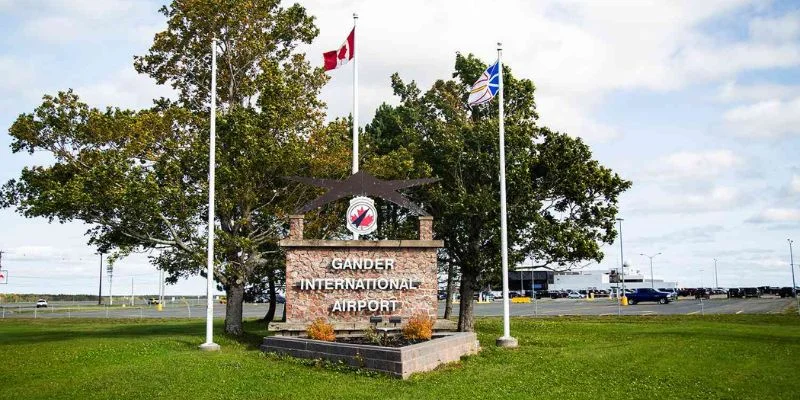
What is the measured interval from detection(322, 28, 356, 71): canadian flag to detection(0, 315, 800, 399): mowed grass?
10.9 m

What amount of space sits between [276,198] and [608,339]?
47.8ft

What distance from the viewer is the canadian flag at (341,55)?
25725mm

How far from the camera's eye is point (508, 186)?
2823cm

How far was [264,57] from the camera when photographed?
29359 millimetres

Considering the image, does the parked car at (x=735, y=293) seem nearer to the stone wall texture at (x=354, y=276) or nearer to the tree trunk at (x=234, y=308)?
the stone wall texture at (x=354, y=276)

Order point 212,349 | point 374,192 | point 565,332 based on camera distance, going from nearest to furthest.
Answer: point 212,349 < point 374,192 < point 565,332

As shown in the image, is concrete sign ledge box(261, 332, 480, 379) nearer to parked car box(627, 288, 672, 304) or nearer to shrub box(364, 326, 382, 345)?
shrub box(364, 326, 382, 345)

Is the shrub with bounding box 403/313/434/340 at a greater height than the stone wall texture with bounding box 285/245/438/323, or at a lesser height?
lesser

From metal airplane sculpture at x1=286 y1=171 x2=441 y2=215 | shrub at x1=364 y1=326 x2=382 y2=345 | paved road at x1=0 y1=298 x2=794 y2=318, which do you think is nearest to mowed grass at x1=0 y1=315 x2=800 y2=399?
shrub at x1=364 y1=326 x2=382 y2=345

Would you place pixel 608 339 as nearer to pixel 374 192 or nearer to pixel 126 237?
pixel 374 192

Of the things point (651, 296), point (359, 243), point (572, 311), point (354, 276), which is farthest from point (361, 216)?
point (651, 296)

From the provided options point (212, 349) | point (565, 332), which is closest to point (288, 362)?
point (212, 349)

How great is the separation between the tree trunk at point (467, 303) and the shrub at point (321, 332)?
10.2 meters

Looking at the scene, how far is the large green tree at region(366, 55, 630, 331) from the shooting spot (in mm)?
28219
